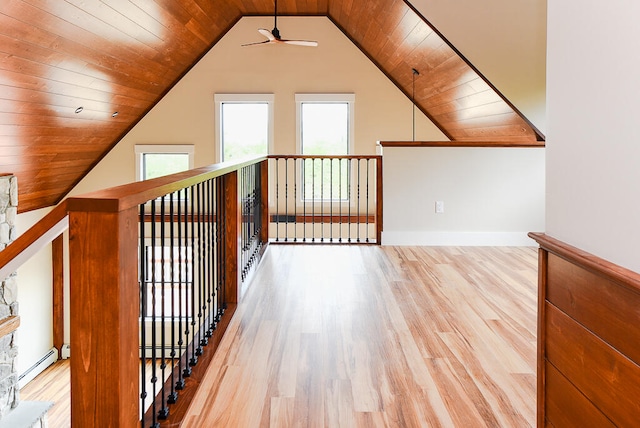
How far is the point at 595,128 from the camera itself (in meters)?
1.47

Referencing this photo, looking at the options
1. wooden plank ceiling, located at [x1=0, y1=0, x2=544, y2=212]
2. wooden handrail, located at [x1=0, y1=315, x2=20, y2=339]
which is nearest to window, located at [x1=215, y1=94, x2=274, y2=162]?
wooden plank ceiling, located at [x1=0, y1=0, x2=544, y2=212]

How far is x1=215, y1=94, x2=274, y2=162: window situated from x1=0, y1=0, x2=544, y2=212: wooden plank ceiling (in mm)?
972

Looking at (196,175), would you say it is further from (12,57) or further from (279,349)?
(12,57)

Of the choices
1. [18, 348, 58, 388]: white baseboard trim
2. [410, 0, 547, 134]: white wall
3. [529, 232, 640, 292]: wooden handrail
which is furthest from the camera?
[18, 348, 58, 388]: white baseboard trim

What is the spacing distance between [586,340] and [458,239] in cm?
431

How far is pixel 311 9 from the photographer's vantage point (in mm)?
8234

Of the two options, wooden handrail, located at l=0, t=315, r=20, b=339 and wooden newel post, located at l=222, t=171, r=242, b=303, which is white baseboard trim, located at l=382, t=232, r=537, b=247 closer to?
wooden newel post, located at l=222, t=171, r=242, b=303

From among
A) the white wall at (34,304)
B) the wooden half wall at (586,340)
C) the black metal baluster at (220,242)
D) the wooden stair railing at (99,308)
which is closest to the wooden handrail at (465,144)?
the black metal baluster at (220,242)

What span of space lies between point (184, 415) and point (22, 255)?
995 mm

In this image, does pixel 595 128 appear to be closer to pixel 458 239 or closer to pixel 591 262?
pixel 591 262

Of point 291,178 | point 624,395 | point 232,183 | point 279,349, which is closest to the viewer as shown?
point 624,395

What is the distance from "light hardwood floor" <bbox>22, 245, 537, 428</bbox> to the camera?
2104 millimetres

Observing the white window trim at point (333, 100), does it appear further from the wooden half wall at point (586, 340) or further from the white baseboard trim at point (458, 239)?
the wooden half wall at point (586, 340)

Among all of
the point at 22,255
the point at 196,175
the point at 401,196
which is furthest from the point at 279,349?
the point at 401,196
